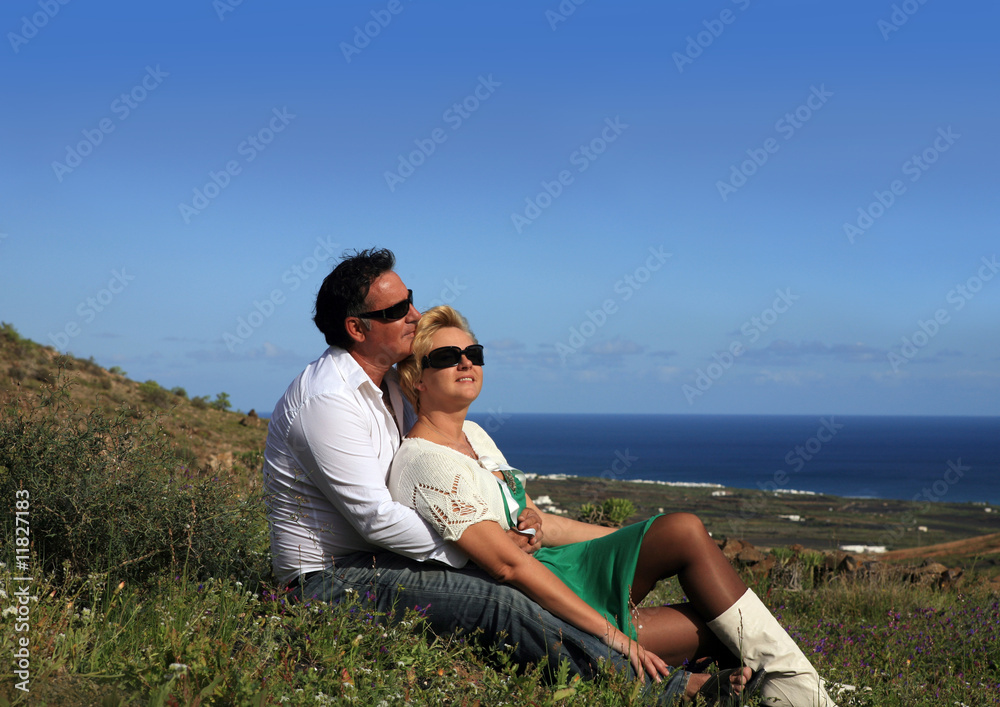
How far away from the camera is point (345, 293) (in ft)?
13.3

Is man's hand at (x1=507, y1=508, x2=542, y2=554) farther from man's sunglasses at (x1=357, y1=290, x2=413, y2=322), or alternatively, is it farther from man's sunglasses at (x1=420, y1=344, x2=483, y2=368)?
man's sunglasses at (x1=357, y1=290, x2=413, y2=322)

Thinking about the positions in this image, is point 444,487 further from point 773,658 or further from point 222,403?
point 222,403

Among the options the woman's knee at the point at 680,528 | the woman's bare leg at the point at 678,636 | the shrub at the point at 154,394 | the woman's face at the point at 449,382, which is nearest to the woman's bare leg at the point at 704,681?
the woman's bare leg at the point at 678,636

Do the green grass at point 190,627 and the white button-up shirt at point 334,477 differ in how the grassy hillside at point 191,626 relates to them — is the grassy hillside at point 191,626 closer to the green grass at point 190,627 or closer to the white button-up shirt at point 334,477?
the green grass at point 190,627

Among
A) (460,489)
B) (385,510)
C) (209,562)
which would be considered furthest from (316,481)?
(209,562)

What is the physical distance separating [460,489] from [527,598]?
62cm

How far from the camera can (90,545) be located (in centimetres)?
392

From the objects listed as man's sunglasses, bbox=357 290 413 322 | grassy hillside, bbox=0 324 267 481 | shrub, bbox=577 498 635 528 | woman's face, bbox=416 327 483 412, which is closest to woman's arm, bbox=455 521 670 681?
woman's face, bbox=416 327 483 412

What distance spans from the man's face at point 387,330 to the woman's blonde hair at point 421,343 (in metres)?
0.05

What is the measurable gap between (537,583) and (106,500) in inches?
89.4

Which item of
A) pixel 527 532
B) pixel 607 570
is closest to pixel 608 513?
pixel 527 532

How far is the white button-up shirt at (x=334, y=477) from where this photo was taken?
3.56 meters

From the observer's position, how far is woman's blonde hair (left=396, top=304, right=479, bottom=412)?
13.4 feet

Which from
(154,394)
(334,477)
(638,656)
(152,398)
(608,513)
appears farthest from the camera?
(154,394)
